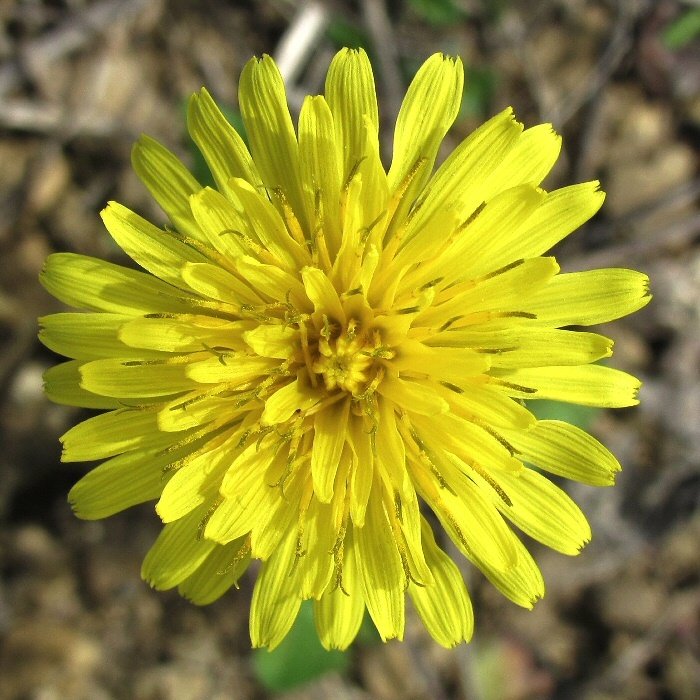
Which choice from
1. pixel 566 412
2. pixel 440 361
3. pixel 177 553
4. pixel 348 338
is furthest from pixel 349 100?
pixel 566 412

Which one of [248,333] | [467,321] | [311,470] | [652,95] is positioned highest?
[652,95]

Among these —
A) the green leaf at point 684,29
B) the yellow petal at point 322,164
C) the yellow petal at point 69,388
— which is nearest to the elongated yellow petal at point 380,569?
the yellow petal at point 322,164

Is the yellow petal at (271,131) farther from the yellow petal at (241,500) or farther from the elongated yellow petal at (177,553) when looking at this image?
the elongated yellow petal at (177,553)

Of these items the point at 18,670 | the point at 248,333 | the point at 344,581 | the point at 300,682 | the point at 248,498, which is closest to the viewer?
the point at 248,333

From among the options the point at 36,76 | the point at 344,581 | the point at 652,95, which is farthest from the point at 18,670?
the point at 652,95

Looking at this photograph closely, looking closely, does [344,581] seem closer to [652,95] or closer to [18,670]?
[18,670]

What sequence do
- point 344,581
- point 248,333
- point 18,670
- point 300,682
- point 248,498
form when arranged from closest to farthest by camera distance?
point 248,333 < point 248,498 < point 344,581 < point 300,682 < point 18,670

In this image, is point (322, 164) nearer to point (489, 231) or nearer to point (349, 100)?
point (349, 100)
